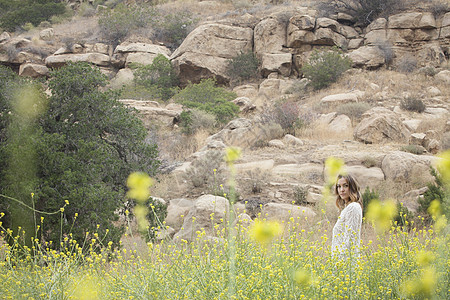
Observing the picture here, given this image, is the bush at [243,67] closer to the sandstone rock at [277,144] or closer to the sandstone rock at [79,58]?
the sandstone rock at [79,58]

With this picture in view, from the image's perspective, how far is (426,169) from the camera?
25.8ft

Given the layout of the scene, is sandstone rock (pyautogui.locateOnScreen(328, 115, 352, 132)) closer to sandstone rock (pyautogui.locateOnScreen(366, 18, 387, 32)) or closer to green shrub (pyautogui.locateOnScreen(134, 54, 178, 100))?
green shrub (pyautogui.locateOnScreen(134, 54, 178, 100))

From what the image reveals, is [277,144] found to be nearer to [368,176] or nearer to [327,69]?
[368,176]

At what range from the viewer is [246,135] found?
11.4m

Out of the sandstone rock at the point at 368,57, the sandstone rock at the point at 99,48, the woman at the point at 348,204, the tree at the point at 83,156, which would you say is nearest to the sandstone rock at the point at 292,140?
the tree at the point at 83,156

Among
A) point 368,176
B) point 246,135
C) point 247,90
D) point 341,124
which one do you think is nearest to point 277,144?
point 246,135

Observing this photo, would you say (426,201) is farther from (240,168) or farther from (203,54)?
(203,54)

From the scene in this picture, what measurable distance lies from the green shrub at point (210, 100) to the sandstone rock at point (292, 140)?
3595 mm

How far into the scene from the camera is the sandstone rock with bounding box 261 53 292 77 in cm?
2181

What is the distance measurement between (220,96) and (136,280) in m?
14.9

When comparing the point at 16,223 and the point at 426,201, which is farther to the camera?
the point at 426,201

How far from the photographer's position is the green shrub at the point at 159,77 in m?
20.0

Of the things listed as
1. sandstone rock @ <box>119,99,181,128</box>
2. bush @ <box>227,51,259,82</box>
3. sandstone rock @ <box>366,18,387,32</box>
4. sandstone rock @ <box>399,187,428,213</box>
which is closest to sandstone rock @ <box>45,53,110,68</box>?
bush @ <box>227,51,259,82</box>

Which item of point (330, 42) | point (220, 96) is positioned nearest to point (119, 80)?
point (220, 96)
